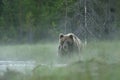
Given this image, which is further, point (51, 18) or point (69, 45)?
point (51, 18)

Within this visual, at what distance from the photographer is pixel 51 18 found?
120 ft

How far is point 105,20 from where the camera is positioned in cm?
3300

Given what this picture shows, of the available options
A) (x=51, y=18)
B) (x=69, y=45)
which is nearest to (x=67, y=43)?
(x=69, y=45)

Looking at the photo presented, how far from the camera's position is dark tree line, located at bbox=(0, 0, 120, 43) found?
29.2 m

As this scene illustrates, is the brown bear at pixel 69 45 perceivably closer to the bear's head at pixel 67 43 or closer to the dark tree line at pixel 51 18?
the bear's head at pixel 67 43

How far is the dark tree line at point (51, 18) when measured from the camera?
29.2 metres

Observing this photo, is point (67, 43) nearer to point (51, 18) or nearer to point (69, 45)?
point (69, 45)

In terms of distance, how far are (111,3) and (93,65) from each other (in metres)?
28.1

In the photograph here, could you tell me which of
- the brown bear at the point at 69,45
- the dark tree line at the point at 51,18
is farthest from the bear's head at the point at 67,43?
the dark tree line at the point at 51,18

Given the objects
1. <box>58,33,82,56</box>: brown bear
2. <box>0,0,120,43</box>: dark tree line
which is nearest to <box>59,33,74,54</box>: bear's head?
<box>58,33,82,56</box>: brown bear

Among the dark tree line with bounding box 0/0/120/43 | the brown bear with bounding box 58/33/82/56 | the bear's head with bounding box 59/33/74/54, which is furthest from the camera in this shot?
the dark tree line with bounding box 0/0/120/43

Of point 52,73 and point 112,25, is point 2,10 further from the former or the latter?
point 52,73

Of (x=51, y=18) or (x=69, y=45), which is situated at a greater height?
(x=69, y=45)

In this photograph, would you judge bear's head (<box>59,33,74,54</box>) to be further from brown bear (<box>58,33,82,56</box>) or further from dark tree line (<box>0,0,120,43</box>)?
dark tree line (<box>0,0,120,43</box>)
